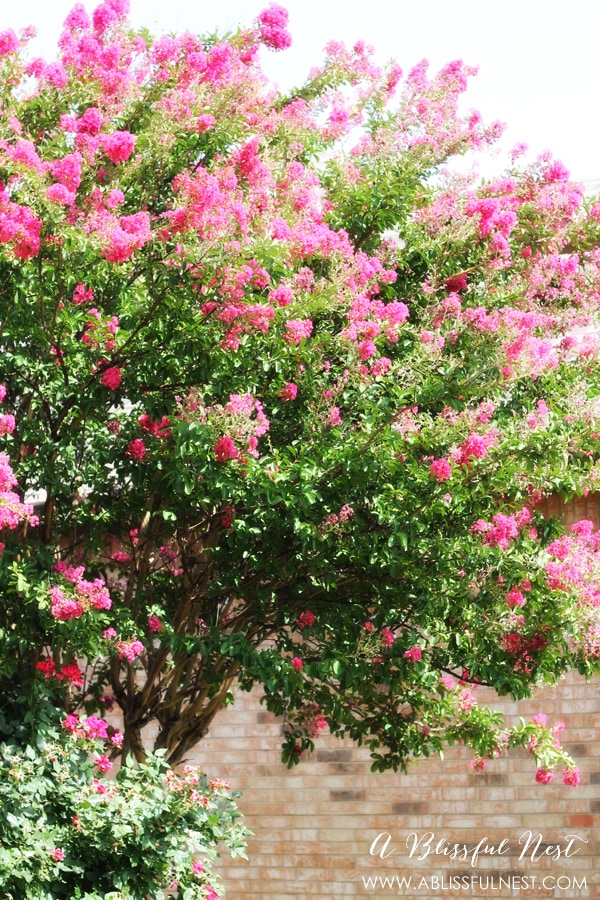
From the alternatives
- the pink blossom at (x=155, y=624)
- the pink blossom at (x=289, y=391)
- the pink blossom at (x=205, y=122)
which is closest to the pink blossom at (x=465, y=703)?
the pink blossom at (x=155, y=624)

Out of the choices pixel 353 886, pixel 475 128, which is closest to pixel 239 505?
pixel 475 128

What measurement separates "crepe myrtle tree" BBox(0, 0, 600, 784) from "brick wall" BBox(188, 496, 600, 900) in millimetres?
1579

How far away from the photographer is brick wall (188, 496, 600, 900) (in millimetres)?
8000

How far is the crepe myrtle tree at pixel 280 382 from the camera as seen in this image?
532 cm

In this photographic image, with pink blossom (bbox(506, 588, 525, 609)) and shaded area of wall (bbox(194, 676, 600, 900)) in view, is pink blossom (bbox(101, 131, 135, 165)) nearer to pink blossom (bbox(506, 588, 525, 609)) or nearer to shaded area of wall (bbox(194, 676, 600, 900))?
pink blossom (bbox(506, 588, 525, 609))

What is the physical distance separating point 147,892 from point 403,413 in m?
2.59

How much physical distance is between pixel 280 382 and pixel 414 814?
422 centimetres

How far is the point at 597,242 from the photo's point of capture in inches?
275

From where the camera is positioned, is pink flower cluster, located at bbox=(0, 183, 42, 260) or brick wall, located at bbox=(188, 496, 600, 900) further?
brick wall, located at bbox=(188, 496, 600, 900)

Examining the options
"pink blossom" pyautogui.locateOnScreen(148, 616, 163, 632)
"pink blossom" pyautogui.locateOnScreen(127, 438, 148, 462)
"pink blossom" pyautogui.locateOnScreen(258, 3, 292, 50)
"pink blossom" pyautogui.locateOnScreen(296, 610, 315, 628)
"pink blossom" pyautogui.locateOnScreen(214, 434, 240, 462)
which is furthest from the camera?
"pink blossom" pyautogui.locateOnScreen(148, 616, 163, 632)

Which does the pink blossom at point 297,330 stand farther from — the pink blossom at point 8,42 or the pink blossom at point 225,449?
the pink blossom at point 8,42

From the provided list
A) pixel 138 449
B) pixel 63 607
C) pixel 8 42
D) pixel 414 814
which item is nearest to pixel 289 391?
pixel 138 449

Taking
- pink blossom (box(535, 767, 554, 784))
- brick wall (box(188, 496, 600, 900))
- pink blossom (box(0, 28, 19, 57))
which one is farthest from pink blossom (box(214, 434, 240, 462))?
Answer: brick wall (box(188, 496, 600, 900))

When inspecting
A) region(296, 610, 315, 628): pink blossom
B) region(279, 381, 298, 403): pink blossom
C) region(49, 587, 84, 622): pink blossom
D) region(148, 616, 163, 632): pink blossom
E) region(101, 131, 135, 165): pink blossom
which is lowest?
region(49, 587, 84, 622): pink blossom
